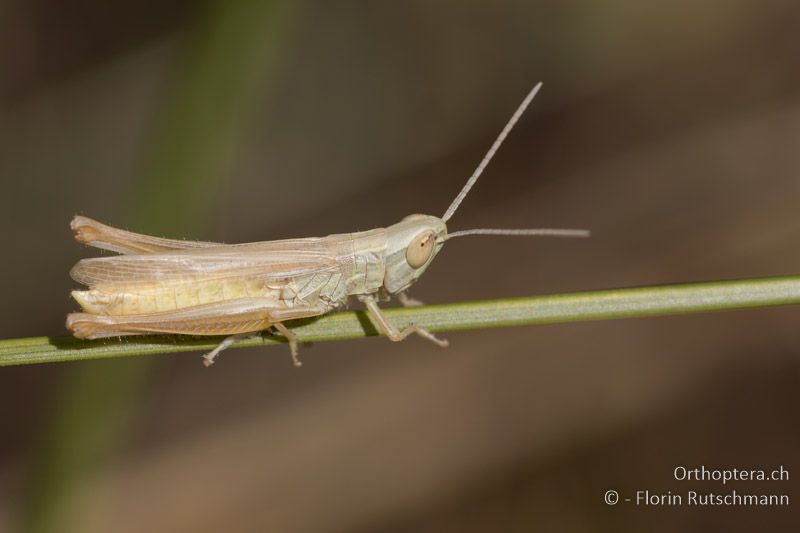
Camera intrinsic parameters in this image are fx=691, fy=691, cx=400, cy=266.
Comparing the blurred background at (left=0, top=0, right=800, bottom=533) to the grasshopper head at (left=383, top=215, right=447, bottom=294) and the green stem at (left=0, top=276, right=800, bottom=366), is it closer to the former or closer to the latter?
the green stem at (left=0, top=276, right=800, bottom=366)

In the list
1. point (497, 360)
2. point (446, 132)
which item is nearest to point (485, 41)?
point (446, 132)

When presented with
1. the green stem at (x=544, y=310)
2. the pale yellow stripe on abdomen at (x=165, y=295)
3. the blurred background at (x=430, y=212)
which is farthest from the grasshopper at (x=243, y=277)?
the blurred background at (x=430, y=212)

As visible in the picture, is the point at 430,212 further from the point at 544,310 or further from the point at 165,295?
the point at 544,310

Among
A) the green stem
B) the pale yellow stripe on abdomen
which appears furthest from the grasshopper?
the green stem

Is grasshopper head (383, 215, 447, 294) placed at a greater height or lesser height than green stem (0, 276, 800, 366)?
greater

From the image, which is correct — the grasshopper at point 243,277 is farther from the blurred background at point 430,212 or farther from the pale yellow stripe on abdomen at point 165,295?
the blurred background at point 430,212

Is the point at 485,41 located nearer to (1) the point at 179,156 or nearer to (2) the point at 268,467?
(1) the point at 179,156

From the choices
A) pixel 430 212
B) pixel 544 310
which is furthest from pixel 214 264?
pixel 430 212
